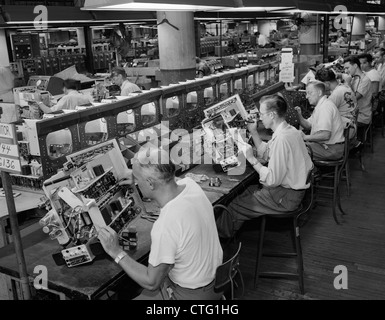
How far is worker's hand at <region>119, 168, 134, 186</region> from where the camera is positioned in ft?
9.13

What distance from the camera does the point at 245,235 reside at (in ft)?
15.7

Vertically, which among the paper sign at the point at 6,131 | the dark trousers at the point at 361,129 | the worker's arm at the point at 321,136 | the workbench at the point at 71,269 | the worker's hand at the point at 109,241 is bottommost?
the dark trousers at the point at 361,129

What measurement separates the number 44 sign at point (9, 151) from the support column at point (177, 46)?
458cm

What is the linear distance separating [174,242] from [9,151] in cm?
94

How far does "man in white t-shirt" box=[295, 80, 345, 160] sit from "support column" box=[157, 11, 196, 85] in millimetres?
2190

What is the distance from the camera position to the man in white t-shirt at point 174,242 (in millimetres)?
2170

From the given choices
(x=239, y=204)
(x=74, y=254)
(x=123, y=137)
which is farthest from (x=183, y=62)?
(x=74, y=254)

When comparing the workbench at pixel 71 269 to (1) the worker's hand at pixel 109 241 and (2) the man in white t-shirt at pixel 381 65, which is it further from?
(2) the man in white t-shirt at pixel 381 65

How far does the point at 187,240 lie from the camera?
2191 millimetres

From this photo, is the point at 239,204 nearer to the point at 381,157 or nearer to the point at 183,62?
the point at 183,62

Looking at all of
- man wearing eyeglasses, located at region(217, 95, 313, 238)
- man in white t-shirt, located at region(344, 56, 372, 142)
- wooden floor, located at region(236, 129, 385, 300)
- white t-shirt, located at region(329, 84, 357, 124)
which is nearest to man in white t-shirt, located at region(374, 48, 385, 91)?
man in white t-shirt, located at region(344, 56, 372, 142)

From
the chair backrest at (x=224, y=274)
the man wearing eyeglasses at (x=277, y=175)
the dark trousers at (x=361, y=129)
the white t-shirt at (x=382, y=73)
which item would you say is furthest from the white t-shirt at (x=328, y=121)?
the white t-shirt at (x=382, y=73)

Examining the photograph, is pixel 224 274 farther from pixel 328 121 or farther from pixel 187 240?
pixel 328 121
